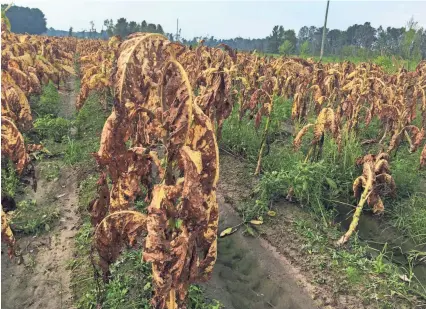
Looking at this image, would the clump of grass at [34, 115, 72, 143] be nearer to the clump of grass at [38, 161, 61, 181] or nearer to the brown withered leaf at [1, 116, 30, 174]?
the clump of grass at [38, 161, 61, 181]

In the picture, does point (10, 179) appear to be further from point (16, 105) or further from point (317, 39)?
point (317, 39)

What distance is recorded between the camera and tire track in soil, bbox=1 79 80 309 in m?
2.89

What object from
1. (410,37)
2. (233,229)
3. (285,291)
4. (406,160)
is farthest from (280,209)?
(410,37)

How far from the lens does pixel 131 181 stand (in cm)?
212

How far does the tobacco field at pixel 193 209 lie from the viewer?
5.93 ft

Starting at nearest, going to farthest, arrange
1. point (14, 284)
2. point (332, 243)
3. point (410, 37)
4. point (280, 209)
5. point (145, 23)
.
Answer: point (14, 284)
point (332, 243)
point (280, 209)
point (410, 37)
point (145, 23)

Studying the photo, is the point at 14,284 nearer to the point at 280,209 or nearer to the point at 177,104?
the point at 177,104

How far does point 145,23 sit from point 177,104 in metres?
37.9

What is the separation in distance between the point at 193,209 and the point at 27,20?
8363cm

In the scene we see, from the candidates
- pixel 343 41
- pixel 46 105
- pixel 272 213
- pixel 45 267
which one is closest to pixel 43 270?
pixel 45 267

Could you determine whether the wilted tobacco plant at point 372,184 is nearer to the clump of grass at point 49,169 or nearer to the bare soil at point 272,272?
the bare soil at point 272,272

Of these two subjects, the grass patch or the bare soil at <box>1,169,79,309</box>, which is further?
the grass patch

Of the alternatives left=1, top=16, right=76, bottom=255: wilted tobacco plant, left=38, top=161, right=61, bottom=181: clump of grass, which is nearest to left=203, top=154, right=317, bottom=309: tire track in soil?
left=1, top=16, right=76, bottom=255: wilted tobacco plant

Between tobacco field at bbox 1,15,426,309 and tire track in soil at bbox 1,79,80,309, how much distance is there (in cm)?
1
